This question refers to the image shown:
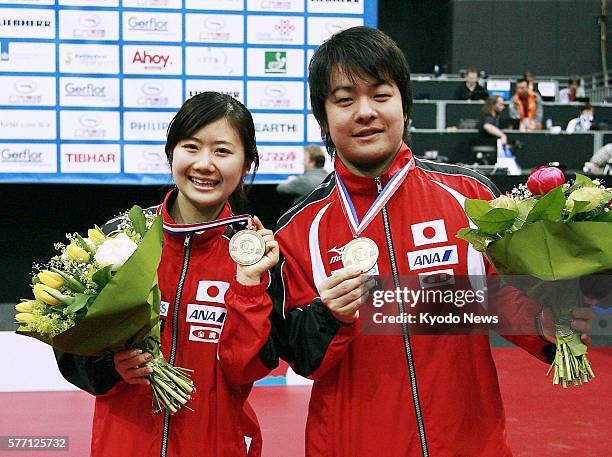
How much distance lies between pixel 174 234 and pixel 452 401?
723mm

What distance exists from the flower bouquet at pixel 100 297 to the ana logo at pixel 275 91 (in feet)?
11.7

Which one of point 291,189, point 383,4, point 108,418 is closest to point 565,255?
point 108,418

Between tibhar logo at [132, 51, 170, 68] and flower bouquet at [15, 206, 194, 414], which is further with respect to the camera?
tibhar logo at [132, 51, 170, 68]

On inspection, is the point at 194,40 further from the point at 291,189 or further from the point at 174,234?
the point at 174,234

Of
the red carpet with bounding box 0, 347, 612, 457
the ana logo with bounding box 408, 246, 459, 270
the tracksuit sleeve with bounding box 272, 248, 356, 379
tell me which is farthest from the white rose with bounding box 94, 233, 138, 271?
the red carpet with bounding box 0, 347, 612, 457

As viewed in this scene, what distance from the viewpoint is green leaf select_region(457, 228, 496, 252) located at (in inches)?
54.1

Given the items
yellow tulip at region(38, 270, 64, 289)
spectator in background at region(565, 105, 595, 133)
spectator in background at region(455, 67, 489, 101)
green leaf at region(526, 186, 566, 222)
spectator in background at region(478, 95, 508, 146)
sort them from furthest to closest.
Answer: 1. spectator in background at region(455, 67, 489, 101)
2. spectator in background at region(565, 105, 595, 133)
3. spectator in background at region(478, 95, 508, 146)
4. yellow tulip at region(38, 270, 64, 289)
5. green leaf at region(526, 186, 566, 222)

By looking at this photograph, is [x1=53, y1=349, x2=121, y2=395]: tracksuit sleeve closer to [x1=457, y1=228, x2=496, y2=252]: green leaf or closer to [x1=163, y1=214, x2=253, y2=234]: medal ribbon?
[x1=163, y1=214, x2=253, y2=234]: medal ribbon

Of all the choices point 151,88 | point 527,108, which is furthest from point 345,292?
point 527,108

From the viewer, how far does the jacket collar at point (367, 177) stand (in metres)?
1.58

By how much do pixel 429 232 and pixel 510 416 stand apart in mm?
2162

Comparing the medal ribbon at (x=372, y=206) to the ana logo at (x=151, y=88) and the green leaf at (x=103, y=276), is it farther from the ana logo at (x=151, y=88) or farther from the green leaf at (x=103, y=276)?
the ana logo at (x=151, y=88)

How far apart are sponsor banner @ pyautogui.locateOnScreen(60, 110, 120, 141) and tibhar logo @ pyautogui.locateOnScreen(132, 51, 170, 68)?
0.39 metres

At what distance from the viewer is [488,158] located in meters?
7.45
